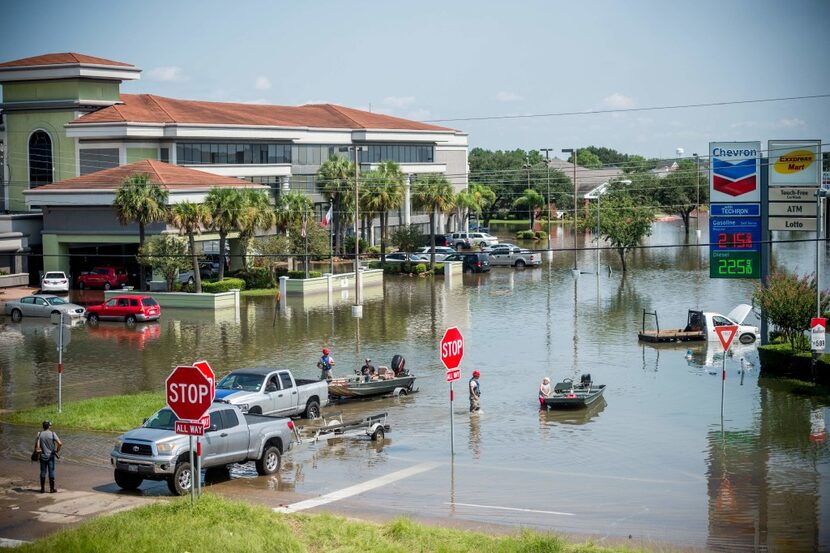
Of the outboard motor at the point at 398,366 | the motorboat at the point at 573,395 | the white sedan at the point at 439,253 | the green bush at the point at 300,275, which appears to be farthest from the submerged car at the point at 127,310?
the white sedan at the point at 439,253

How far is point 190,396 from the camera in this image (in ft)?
57.4

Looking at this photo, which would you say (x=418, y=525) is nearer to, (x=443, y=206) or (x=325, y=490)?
(x=325, y=490)

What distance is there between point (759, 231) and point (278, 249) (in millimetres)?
37659

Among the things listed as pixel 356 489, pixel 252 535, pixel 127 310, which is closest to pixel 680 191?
pixel 127 310

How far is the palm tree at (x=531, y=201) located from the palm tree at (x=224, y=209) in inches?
3007

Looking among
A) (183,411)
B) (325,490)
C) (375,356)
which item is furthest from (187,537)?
(375,356)

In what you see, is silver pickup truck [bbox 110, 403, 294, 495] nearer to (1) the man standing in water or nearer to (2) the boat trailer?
(2) the boat trailer

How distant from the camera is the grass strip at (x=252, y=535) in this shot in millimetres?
16344

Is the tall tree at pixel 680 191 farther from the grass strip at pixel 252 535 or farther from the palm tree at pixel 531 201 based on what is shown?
the grass strip at pixel 252 535

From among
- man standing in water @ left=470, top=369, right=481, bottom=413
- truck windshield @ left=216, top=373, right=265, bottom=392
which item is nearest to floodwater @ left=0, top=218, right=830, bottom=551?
man standing in water @ left=470, top=369, right=481, bottom=413

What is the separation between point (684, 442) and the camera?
1078 inches

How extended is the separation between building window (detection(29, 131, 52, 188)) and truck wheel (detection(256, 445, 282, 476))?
226 feet

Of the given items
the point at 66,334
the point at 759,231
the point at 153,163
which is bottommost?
the point at 66,334

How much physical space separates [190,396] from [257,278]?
50028 mm
